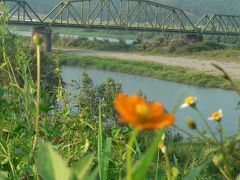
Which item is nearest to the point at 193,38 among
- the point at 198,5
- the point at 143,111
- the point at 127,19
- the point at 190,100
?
the point at 127,19

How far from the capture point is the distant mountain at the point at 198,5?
75.9 metres

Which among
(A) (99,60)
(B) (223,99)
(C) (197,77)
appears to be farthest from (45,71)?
(A) (99,60)

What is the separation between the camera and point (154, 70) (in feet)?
60.0

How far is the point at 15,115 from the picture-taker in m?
1.09

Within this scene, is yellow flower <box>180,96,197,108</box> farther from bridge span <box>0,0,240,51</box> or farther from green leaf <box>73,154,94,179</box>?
bridge span <box>0,0,240,51</box>

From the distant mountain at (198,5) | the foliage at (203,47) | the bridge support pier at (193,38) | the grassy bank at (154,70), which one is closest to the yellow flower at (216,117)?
the grassy bank at (154,70)

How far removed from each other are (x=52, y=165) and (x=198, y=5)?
8569 cm

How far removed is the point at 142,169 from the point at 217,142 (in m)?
0.12

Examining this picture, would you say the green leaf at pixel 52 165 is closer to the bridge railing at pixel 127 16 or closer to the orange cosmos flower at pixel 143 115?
the orange cosmos flower at pixel 143 115

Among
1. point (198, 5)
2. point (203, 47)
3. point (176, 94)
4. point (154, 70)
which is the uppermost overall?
point (176, 94)

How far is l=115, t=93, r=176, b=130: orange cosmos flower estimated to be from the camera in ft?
1.20

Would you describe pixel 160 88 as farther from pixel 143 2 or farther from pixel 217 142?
pixel 143 2

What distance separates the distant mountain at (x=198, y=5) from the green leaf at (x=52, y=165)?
239ft

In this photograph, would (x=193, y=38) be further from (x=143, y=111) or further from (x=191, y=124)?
(x=143, y=111)
